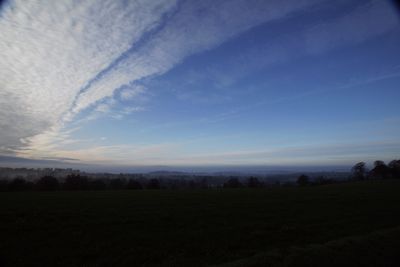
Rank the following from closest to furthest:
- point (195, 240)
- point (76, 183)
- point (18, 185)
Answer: point (195, 240) → point (18, 185) → point (76, 183)

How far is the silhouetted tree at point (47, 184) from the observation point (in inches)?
2627

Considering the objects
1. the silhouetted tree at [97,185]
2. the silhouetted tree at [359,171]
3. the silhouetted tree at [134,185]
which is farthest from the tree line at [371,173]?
the silhouetted tree at [97,185]

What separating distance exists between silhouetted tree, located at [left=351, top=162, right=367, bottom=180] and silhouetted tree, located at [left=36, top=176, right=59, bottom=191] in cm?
10424

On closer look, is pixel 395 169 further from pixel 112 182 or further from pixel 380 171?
pixel 112 182

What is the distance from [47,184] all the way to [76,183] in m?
6.97

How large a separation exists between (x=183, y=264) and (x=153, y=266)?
937 mm

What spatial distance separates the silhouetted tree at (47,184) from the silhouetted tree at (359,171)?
342ft

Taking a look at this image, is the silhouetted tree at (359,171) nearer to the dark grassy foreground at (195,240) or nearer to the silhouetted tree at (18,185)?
the dark grassy foreground at (195,240)

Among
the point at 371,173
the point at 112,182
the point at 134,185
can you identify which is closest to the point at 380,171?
the point at 371,173

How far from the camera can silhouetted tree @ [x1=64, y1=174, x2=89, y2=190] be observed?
70.9 meters

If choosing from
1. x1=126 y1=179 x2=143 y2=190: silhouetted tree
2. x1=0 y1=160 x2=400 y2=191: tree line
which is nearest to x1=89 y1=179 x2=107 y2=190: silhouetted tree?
x1=0 y1=160 x2=400 y2=191: tree line

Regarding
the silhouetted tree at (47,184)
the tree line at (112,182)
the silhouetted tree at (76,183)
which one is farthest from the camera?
the silhouetted tree at (76,183)

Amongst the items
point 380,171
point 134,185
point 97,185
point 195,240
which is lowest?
point 97,185

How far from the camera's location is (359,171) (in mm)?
106500
